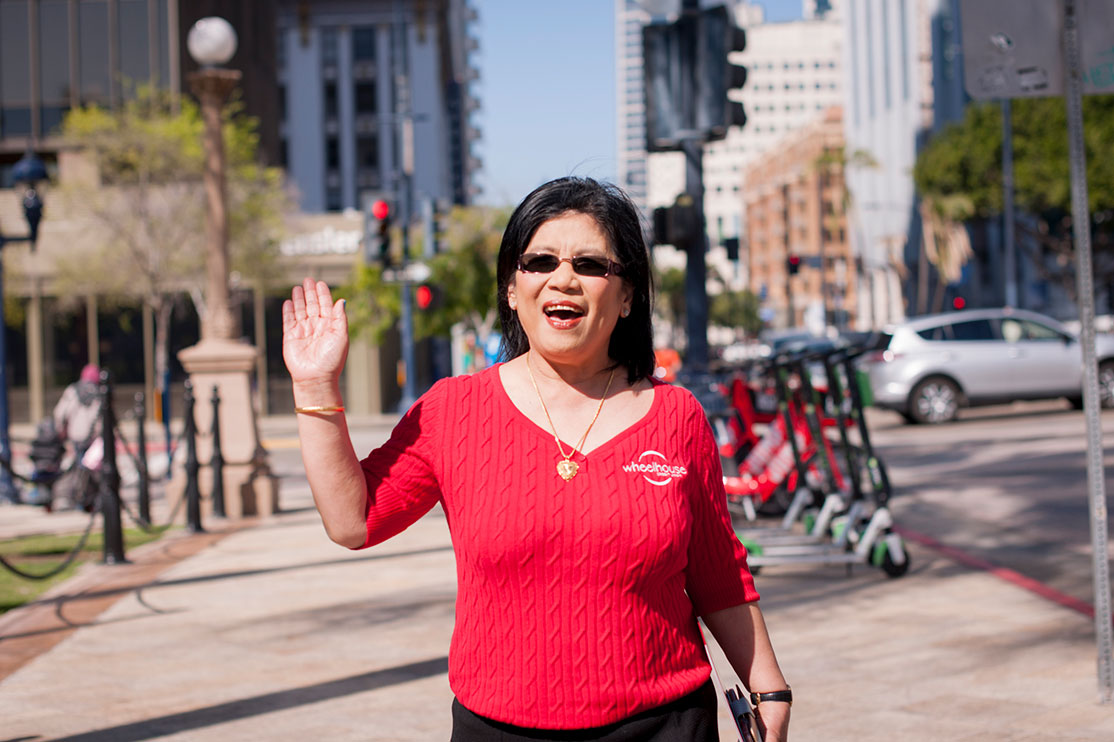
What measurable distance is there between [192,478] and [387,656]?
18.9ft

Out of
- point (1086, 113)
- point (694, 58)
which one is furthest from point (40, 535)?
point (1086, 113)

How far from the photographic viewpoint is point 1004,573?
796 centimetres

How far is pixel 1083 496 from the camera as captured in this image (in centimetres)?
1138

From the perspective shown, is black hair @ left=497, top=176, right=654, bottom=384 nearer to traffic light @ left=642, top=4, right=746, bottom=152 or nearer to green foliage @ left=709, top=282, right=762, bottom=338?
traffic light @ left=642, top=4, right=746, bottom=152

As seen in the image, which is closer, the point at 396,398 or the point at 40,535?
the point at 40,535

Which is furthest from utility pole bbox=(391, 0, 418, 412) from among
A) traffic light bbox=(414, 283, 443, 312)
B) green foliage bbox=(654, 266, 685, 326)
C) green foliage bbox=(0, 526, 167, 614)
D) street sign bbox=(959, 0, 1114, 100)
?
green foliage bbox=(654, 266, 685, 326)

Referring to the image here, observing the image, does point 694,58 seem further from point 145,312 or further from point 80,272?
point 145,312

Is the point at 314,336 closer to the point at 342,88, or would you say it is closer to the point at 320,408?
the point at 320,408

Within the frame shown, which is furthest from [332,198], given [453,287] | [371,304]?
[453,287]

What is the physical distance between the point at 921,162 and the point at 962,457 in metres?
39.9

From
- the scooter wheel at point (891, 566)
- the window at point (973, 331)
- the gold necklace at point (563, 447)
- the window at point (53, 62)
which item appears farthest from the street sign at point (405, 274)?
the window at point (53, 62)

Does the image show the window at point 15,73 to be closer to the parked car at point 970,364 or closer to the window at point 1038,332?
the parked car at point 970,364

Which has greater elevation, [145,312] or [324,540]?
[145,312]

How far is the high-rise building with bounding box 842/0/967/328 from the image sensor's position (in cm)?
7312
